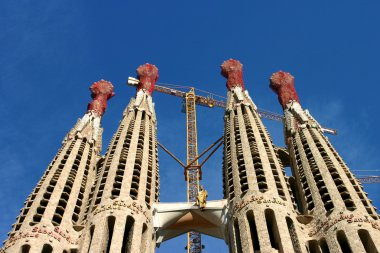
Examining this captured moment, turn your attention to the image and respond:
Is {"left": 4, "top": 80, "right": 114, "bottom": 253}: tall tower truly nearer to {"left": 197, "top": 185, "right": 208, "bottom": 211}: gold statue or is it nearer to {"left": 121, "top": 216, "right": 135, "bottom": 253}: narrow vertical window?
{"left": 121, "top": 216, "right": 135, "bottom": 253}: narrow vertical window

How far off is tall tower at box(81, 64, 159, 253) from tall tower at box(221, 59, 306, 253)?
5.18 m

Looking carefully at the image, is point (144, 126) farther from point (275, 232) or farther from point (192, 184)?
point (275, 232)

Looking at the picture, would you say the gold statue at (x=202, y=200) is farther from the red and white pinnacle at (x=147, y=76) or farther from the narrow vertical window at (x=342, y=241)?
the red and white pinnacle at (x=147, y=76)

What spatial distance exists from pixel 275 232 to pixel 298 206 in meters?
7.95

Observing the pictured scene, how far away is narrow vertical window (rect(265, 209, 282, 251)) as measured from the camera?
121 ft

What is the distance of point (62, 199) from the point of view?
4103 centimetres

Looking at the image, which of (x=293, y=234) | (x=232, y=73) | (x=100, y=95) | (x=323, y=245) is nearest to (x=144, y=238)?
(x=293, y=234)

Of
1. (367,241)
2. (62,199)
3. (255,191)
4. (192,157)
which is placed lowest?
(367,241)

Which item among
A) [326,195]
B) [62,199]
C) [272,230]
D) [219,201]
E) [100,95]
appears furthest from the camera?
[100,95]

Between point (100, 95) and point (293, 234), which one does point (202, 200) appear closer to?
point (293, 234)

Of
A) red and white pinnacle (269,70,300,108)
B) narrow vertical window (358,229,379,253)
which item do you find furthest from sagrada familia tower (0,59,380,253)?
red and white pinnacle (269,70,300,108)

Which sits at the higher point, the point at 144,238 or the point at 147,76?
the point at 147,76

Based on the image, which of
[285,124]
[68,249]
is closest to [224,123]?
[285,124]

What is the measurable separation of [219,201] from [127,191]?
624 centimetres
